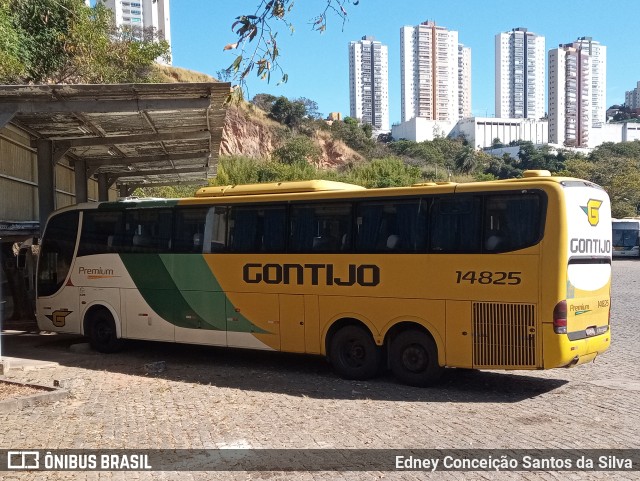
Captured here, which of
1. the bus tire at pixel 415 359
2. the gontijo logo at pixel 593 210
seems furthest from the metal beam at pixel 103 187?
the gontijo logo at pixel 593 210

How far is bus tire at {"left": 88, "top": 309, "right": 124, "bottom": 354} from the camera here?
42.8 feet

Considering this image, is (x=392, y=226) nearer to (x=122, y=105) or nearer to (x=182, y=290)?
(x=182, y=290)

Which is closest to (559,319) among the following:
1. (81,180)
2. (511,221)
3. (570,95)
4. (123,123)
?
(511,221)

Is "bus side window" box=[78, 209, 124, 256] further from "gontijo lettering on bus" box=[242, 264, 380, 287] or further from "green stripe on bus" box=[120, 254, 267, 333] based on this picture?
"gontijo lettering on bus" box=[242, 264, 380, 287]

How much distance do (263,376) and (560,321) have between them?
4.72m

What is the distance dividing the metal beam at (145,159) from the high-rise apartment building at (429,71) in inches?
5162

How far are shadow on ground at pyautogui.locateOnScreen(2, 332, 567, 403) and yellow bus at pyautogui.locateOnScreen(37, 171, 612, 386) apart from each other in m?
0.43

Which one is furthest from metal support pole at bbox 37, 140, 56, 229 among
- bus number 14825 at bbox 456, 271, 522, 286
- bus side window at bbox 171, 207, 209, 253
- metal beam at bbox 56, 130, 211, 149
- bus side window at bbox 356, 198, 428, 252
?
bus number 14825 at bbox 456, 271, 522, 286

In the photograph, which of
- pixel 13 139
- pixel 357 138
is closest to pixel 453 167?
pixel 357 138

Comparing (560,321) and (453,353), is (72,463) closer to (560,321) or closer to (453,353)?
(453,353)

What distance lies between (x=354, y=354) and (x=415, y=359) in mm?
1050

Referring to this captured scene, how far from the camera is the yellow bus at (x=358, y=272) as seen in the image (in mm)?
8859

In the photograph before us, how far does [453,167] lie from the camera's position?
95.4 meters

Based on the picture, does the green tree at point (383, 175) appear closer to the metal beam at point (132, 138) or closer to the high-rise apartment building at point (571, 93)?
the metal beam at point (132, 138)
